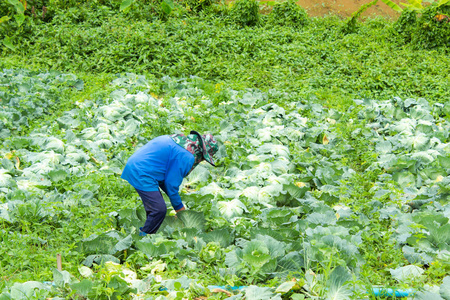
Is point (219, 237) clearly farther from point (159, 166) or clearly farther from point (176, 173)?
point (159, 166)

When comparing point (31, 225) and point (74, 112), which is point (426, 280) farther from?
point (74, 112)

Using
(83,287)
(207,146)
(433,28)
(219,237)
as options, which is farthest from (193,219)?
(433,28)

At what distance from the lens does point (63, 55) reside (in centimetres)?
864

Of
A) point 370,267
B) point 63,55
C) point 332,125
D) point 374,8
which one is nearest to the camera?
point 370,267

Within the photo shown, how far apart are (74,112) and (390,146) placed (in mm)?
4386

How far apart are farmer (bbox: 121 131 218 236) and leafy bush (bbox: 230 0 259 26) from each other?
24.2ft

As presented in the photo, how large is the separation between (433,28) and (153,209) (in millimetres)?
8692

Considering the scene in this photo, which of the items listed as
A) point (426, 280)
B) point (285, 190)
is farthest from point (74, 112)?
point (426, 280)

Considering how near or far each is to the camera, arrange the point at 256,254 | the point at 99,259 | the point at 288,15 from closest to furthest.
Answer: the point at 256,254 < the point at 99,259 < the point at 288,15

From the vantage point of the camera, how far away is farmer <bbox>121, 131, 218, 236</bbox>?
133 inches

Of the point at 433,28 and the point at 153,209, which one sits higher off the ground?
the point at 433,28

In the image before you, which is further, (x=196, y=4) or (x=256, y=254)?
(x=196, y=4)

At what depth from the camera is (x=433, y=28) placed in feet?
31.1

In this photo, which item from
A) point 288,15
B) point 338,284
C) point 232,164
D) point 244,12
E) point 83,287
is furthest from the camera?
point 288,15
